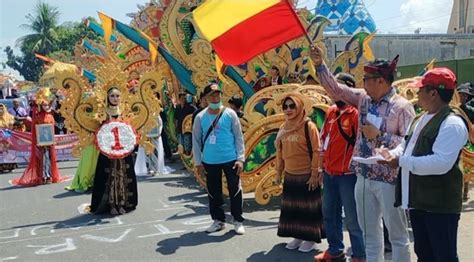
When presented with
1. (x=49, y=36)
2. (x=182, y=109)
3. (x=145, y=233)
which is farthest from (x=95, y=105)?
(x=49, y=36)

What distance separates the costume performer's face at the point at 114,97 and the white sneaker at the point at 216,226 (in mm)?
2324

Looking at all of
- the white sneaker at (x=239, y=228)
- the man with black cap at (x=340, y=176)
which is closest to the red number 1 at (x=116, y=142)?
the white sneaker at (x=239, y=228)

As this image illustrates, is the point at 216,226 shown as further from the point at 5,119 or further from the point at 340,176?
the point at 5,119

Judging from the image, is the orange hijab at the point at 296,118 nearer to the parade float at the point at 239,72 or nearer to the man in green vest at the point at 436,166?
the parade float at the point at 239,72

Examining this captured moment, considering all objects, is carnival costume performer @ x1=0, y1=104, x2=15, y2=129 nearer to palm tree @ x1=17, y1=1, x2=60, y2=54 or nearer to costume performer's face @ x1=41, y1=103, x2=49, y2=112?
costume performer's face @ x1=41, y1=103, x2=49, y2=112

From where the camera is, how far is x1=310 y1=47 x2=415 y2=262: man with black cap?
11.2ft

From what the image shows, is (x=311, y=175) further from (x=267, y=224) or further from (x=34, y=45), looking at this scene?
(x=34, y=45)

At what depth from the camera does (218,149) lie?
5.41 meters

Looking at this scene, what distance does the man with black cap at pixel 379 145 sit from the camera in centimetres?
340

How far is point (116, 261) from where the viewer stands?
4.75 metres

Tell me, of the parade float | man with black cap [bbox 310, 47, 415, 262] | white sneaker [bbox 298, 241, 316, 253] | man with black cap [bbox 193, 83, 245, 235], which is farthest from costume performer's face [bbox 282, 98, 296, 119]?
white sneaker [bbox 298, 241, 316, 253]

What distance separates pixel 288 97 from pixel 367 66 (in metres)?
1.20

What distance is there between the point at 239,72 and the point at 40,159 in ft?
14.4

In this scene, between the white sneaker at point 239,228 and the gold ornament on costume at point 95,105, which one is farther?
the gold ornament on costume at point 95,105
